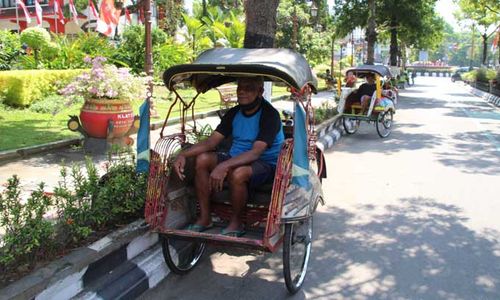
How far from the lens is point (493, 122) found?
16.6 m

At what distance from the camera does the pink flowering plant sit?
27.3ft

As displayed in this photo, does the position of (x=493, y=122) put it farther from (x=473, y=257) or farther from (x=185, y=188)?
(x=185, y=188)

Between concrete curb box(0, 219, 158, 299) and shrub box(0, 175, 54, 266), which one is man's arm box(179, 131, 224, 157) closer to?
concrete curb box(0, 219, 158, 299)

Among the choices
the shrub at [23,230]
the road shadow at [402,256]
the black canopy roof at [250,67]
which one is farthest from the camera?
the road shadow at [402,256]

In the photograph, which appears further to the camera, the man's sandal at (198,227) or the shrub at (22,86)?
the shrub at (22,86)

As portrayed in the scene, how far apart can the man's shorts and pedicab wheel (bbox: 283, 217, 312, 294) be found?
476 mm

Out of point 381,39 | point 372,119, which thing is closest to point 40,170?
point 372,119

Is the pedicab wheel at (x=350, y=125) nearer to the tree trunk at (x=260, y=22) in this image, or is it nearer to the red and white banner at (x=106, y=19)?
the tree trunk at (x=260, y=22)

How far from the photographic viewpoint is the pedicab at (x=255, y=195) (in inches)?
153

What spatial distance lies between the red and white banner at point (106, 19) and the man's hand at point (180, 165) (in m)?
16.5

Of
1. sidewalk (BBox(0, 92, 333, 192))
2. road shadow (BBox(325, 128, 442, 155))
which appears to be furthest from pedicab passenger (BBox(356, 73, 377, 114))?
sidewalk (BBox(0, 92, 333, 192))

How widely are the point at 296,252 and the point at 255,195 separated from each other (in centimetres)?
65

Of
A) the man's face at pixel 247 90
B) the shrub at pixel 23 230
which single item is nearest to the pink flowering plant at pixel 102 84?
the man's face at pixel 247 90

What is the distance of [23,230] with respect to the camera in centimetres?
336
